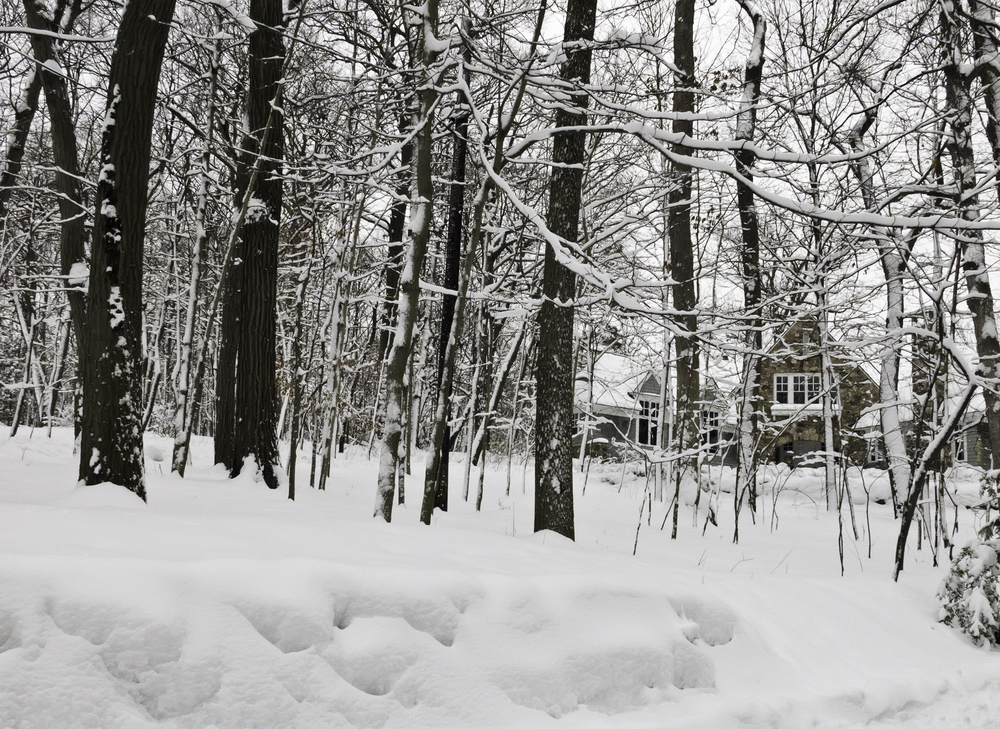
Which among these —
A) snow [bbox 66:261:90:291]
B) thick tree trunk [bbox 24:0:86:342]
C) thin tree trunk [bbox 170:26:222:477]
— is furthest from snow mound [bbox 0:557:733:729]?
snow [bbox 66:261:90:291]

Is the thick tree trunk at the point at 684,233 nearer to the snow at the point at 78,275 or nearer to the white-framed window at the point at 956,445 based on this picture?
the white-framed window at the point at 956,445

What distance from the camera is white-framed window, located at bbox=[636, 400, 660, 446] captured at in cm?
1114

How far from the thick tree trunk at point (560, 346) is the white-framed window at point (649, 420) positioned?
6.10ft

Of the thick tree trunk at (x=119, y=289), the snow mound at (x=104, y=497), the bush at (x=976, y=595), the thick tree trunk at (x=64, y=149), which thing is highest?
the thick tree trunk at (x=64, y=149)

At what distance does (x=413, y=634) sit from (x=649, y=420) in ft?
18.9

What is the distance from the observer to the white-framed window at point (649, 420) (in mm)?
11143

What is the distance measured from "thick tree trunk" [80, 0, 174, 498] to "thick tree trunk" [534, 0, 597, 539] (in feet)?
10.7

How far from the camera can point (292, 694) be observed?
263cm

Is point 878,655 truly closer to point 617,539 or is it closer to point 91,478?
point 617,539

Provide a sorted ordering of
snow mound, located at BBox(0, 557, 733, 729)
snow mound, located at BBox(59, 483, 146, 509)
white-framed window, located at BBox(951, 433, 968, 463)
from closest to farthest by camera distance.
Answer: snow mound, located at BBox(0, 557, 733, 729), snow mound, located at BBox(59, 483, 146, 509), white-framed window, located at BBox(951, 433, 968, 463)

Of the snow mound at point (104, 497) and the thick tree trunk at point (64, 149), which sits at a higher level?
the thick tree trunk at point (64, 149)

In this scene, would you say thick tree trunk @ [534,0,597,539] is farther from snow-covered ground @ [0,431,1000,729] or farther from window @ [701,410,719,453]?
window @ [701,410,719,453]

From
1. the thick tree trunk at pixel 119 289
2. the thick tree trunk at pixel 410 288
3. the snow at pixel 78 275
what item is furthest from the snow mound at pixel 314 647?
the snow at pixel 78 275

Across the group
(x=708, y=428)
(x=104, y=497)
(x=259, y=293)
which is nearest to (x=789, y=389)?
(x=708, y=428)
